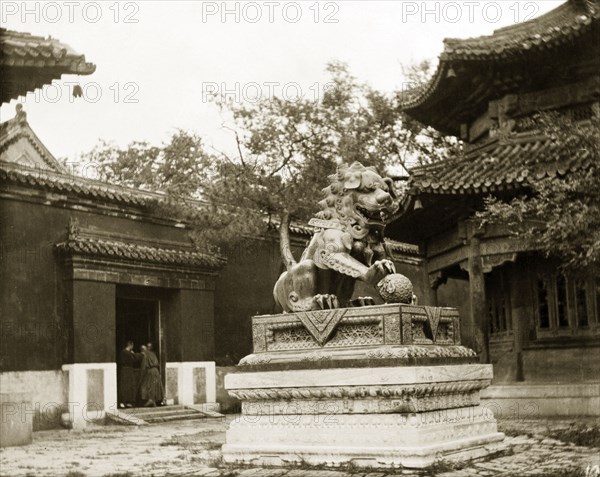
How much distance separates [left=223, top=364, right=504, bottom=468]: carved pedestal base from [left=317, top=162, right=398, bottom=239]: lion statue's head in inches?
49.3

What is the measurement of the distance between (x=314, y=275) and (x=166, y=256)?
10062 mm

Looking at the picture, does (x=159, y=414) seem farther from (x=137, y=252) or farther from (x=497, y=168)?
(x=497, y=168)

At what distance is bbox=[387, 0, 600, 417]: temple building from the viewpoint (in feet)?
39.7

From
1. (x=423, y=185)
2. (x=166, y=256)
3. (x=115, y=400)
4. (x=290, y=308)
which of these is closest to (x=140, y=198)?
(x=166, y=256)

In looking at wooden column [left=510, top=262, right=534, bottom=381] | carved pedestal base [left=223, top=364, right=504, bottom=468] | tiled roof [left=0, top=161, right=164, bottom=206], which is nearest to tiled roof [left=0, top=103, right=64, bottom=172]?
tiled roof [left=0, top=161, right=164, bottom=206]

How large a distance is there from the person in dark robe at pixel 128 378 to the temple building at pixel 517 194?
6214mm

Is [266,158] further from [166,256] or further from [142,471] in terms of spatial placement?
[142,471]

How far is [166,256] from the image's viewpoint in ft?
54.1

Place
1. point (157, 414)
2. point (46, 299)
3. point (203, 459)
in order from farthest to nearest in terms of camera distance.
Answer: point (157, 414)
point (46, 299)
point (203, 459)

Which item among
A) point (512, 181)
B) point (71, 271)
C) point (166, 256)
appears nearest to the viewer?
point (512, 181)

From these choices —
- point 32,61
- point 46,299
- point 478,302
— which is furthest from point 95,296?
point 32,61

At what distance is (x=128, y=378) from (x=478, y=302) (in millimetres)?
7256

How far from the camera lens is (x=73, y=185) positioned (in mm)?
15328

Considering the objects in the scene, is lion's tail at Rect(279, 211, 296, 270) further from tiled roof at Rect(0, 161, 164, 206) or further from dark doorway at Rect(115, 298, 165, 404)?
dark doorway at Rect(115, 298, 165, 404)
